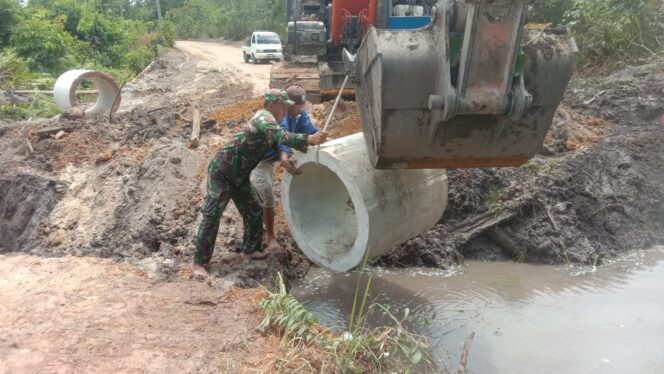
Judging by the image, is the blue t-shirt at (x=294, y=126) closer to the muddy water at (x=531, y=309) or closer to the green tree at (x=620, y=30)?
the muddy water at (x=531, y=309)

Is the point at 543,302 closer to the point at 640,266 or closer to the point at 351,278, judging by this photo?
the point at 640,266

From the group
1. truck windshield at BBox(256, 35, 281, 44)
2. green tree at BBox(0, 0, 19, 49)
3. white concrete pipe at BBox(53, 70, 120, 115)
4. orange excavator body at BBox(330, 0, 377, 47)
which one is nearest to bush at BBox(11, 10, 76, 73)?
green tree at BBox(0, 0, 19, 49)

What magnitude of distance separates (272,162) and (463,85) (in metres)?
2.72

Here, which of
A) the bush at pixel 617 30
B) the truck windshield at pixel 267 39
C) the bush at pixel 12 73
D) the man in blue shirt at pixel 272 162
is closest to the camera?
the man in blue shirt at pixel 272 162

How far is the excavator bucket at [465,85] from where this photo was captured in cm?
358

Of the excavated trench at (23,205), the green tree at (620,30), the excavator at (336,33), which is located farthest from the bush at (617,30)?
the excavated trench at (23,205)

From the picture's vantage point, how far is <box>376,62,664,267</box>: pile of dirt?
6.32 m

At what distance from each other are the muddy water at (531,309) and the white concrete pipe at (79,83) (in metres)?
7.28

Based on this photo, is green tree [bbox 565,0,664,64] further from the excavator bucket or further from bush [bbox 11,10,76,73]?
bush [bbox 11,10,76,73]

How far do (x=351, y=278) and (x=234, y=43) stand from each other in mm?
40178

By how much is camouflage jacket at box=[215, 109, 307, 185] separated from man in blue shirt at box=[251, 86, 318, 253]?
26 centimetres

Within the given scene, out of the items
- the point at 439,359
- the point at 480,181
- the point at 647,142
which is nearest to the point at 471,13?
the point at 439,359

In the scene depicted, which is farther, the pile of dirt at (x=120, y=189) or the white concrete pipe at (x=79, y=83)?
the white concrete pipe at (x=79, y=83)

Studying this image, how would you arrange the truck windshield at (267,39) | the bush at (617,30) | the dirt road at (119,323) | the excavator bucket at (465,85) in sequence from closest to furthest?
the excavator bucket at (465,85) → the dirt road at (119,323) → the bush at (617,30) → the truck windshield at (267,39)
